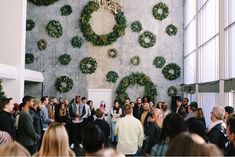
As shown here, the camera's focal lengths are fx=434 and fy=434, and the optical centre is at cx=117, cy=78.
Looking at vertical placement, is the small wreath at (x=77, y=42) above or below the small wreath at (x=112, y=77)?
above

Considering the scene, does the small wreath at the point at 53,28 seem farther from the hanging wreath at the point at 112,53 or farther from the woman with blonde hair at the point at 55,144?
the woman with blonde hair at the point at 55,144

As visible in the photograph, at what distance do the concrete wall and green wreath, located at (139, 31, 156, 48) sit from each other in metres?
0.22

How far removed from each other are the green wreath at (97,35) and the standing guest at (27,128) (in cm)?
1491

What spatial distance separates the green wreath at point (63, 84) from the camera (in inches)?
924

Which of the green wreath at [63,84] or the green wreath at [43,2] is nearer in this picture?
the green wreath at [63,84]

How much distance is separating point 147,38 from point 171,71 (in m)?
2.22

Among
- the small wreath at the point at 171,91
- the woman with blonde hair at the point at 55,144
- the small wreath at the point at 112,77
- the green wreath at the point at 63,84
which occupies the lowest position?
the woman with blonde hair at the point at 55,144

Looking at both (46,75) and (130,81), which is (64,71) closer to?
(46,75)

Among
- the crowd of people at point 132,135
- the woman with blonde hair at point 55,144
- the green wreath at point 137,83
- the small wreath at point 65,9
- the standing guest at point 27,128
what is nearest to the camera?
the crowd of people at point 132,135

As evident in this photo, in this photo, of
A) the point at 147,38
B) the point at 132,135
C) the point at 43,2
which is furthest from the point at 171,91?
the point at 132,135

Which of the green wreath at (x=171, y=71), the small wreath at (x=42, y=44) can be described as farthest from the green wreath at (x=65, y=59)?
the green wreath at (x=171, y=71)

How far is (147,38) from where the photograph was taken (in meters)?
23.6

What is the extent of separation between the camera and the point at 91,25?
23891 millimetres

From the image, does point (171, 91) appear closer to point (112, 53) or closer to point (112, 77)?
point (112, 77)
